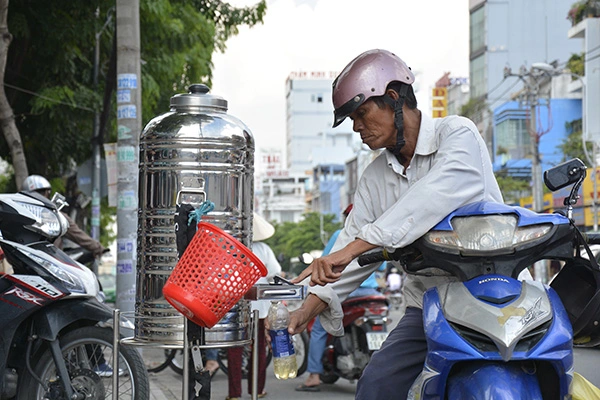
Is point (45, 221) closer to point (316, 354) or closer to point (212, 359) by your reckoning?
point (316, 354)

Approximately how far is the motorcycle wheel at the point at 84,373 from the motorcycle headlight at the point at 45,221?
61 centimetres

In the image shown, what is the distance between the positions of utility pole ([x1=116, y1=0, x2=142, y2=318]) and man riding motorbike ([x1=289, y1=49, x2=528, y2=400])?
194 inches

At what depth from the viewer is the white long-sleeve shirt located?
9.46ft

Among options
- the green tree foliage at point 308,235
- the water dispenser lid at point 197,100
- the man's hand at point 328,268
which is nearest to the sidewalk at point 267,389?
the water dispenser lid at point 197,100

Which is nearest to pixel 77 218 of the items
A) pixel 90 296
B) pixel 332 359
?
pixel 332 359

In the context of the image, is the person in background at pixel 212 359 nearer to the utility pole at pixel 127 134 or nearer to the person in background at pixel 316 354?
the person in background at pixel 316 354

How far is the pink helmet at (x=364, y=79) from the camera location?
125 inches

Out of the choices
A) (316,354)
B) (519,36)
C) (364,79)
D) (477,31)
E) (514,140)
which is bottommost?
(316,354)

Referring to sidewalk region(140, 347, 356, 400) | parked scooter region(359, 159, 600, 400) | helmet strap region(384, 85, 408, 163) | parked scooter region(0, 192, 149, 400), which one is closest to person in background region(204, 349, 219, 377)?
sidewalk region(140, 347, 356, 400)

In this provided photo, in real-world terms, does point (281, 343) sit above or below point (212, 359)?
above

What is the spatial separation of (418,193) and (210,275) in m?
0.70

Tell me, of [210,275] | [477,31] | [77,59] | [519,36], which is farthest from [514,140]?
[210,275]

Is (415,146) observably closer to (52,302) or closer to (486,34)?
(52,302)

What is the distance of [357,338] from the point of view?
8.55m
